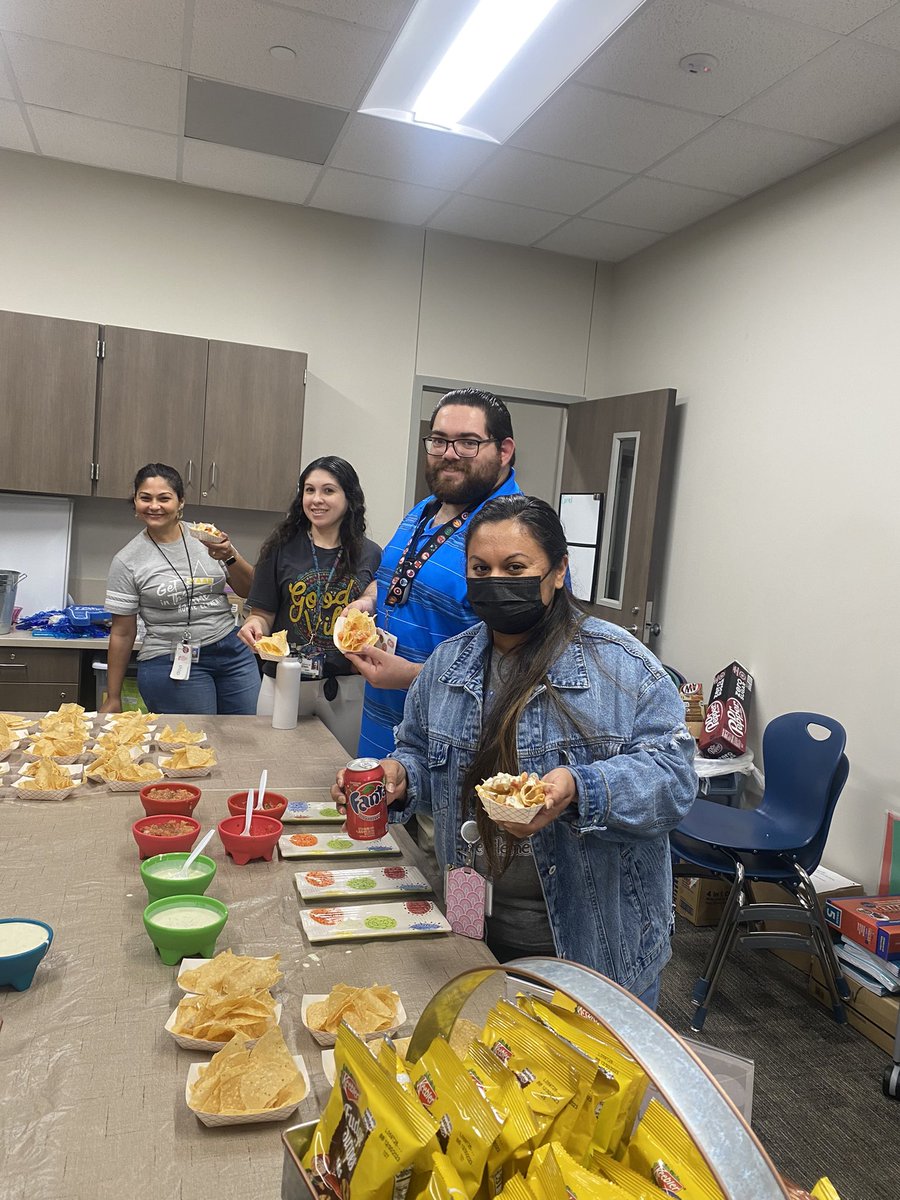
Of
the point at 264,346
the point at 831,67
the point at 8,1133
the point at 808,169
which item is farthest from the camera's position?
the point at 264,346

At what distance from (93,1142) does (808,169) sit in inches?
172

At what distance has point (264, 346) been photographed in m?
4.90

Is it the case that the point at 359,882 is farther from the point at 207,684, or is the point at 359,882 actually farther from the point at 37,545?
the point at 37,545

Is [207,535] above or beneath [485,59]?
beneath

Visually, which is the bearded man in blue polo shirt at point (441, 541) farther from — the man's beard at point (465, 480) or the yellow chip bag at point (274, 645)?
the yellow chip bag at point (274, 645)

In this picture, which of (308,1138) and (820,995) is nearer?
(308,1138)

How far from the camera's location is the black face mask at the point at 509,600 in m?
1.50

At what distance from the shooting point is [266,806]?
5.99ft

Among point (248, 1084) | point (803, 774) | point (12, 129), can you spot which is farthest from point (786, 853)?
point (12, 129)

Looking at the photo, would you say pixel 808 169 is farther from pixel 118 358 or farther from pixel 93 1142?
pixel 93 1142

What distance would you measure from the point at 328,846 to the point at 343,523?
144 cm

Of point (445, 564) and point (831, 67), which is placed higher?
point (831, 67)

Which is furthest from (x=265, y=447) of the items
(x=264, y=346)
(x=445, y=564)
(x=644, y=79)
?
(x=445, y=564)

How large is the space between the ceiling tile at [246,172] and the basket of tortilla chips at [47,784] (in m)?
3.34
